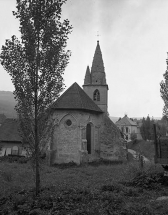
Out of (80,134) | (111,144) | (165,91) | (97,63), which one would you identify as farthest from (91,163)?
(97,63)

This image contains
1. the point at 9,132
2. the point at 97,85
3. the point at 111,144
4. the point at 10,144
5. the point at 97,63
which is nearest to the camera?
the point at 111,144

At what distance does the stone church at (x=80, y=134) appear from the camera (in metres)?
22.1

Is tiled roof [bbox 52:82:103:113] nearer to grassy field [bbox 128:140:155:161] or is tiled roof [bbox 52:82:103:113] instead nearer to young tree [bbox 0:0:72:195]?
young tree [bbox 0:0:72:195]

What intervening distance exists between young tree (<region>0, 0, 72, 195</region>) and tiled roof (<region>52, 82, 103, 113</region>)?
524 inches

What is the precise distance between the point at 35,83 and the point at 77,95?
615 inches

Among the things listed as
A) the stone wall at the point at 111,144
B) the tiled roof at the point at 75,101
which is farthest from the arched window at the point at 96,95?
the stone wall at the point at 111,144

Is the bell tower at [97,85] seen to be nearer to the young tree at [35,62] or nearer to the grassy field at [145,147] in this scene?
the grassy field at [145,147]

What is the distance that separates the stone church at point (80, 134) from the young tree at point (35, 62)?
37.1 ft

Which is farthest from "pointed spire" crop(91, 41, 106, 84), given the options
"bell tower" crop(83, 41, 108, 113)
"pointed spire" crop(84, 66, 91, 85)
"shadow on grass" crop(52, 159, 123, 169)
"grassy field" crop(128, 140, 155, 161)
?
"grassy field" crop(128, 140, 155, 161)

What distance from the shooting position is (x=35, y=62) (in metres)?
8.68

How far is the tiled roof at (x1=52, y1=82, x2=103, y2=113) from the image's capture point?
2277cm

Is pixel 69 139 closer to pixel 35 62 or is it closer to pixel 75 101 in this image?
pixel 75 101

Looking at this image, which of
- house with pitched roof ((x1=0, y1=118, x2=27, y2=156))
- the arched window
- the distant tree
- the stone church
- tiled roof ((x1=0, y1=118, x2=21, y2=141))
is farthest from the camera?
the arched window

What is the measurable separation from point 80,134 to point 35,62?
47.6 ft
